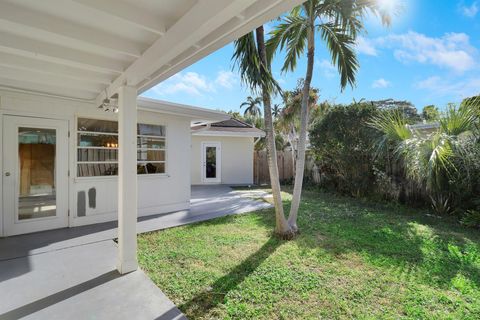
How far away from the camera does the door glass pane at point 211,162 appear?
42.8 feet

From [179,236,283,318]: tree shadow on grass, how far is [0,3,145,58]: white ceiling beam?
2.92 m

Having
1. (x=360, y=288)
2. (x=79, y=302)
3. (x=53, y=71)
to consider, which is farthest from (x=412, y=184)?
(x=53, y=71)

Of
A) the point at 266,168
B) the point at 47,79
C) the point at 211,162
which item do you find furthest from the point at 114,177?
the point at 266,168

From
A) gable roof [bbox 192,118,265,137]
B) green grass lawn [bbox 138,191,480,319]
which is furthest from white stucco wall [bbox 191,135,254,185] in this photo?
green grass lawn [bbox 138,191,480,319]

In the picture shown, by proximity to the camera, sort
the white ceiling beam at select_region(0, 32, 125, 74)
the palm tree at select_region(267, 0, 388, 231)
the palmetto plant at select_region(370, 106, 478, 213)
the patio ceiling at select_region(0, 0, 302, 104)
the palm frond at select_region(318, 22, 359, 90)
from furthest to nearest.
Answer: the palmetto plant at select_region(370, 106, 478, 213) < the palm frond at select_region(318, 22, 359, 90) < the palm tree at select_region(267, 0, 388, 231) < the white ceiling beam at select_region(0, 32, 125, 74) < the patio ceiling at select_region(0, 0, 302, 104)

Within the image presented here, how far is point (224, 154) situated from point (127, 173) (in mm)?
9975

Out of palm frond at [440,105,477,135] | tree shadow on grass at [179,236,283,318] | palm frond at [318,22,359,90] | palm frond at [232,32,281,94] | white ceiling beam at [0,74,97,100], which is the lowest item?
tree shadow on grass at [179,236,283,318]

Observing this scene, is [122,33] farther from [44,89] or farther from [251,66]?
[44,89]

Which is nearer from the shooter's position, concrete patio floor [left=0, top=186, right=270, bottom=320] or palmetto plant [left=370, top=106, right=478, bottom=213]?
concrete patio floor [left=0, top=186, right=270, bottom=320]

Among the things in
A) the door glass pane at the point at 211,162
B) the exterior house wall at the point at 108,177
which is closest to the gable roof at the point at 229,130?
the door glass pane at the point at 211,162

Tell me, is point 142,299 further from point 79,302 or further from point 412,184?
point 412,184

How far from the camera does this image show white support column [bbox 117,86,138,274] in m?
3.33

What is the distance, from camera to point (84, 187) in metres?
5.47

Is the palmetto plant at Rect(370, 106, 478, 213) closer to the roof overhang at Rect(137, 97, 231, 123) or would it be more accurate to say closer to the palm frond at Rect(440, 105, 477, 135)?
the palm frond at Rect(440, 105, 477, 135)
